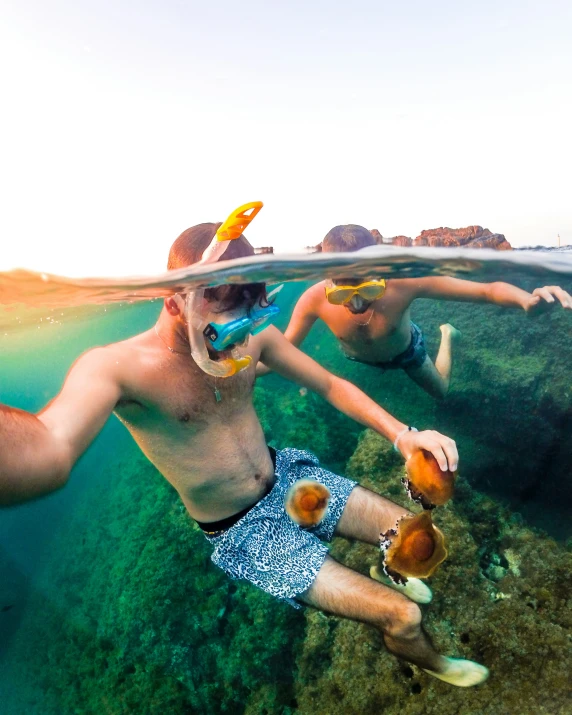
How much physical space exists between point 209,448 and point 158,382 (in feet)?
2.41

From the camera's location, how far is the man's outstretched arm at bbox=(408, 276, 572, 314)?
4.65 m

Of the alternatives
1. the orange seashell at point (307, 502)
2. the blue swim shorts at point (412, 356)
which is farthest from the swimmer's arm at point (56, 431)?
the blue swim shorts at point (412, 356)

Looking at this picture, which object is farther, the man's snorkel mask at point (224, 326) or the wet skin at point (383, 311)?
the wet skin at point (383, 311)

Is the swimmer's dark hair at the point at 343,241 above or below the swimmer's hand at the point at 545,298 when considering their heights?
above

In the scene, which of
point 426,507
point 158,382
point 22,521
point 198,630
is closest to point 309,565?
point 426,507

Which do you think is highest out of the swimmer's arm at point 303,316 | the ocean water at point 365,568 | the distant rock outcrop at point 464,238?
the distant rock outcrop at point 464,238

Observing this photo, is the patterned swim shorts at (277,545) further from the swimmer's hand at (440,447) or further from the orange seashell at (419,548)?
the swimmer's hand at (440,447)

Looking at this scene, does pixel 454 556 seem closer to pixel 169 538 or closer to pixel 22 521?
pixel 169 538

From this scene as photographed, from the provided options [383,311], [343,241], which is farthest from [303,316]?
[343,241]

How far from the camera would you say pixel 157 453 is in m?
3.33

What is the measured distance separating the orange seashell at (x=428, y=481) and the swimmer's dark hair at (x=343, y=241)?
2859 millimetres

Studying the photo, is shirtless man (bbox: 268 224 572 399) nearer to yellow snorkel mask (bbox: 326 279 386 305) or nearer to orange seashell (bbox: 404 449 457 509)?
yellow snorkel mask (bbox: 326 279 386 305)

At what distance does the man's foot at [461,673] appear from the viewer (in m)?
3.20

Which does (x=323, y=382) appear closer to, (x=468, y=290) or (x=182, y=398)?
(x=182, y=398)
